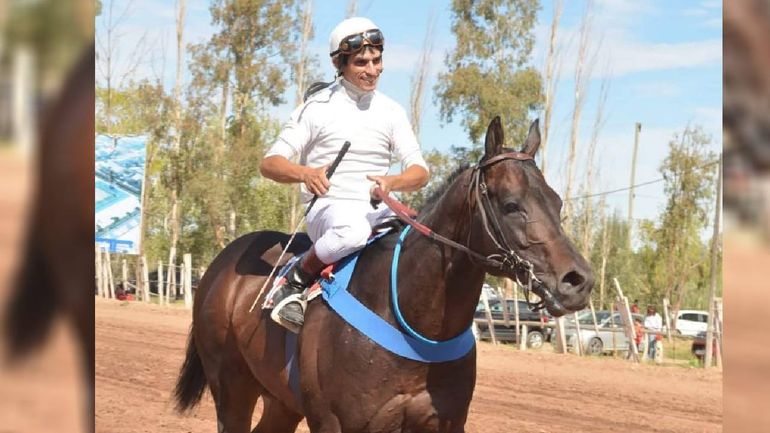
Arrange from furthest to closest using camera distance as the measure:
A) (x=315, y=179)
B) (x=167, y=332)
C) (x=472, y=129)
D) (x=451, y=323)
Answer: (x=472, y=129) → (x=167, y=332) → (x=315, y=179) → (x=451, y=323)

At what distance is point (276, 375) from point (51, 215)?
4.52m

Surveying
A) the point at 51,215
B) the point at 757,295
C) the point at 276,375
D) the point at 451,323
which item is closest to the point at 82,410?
the point at 51,215

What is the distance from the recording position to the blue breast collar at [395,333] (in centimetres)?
420

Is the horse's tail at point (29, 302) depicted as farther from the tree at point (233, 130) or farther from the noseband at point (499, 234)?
the tree at point (233, 130)

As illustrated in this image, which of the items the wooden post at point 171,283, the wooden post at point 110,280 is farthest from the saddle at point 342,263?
the wooden post at point 110,280

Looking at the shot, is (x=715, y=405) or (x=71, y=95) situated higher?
(x=71, y=95)

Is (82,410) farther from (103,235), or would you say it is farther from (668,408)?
(103,235)

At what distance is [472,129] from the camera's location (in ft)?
105

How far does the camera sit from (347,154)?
4.86m

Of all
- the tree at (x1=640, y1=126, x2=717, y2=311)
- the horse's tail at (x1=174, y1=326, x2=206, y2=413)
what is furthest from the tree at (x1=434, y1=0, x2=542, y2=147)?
the horse's tail at (x1=174, y1=326, x2=206, y2=413)

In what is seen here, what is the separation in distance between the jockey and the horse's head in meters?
0.71

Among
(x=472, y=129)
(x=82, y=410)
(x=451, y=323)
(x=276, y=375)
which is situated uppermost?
(x=472, y=129)

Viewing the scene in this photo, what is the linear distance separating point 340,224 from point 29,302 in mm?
3827

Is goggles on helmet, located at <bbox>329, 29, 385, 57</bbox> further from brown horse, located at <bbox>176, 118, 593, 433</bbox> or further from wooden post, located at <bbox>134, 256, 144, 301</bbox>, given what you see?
wooden post, located at <bbox>134, 256, 144, 301</bbox>
